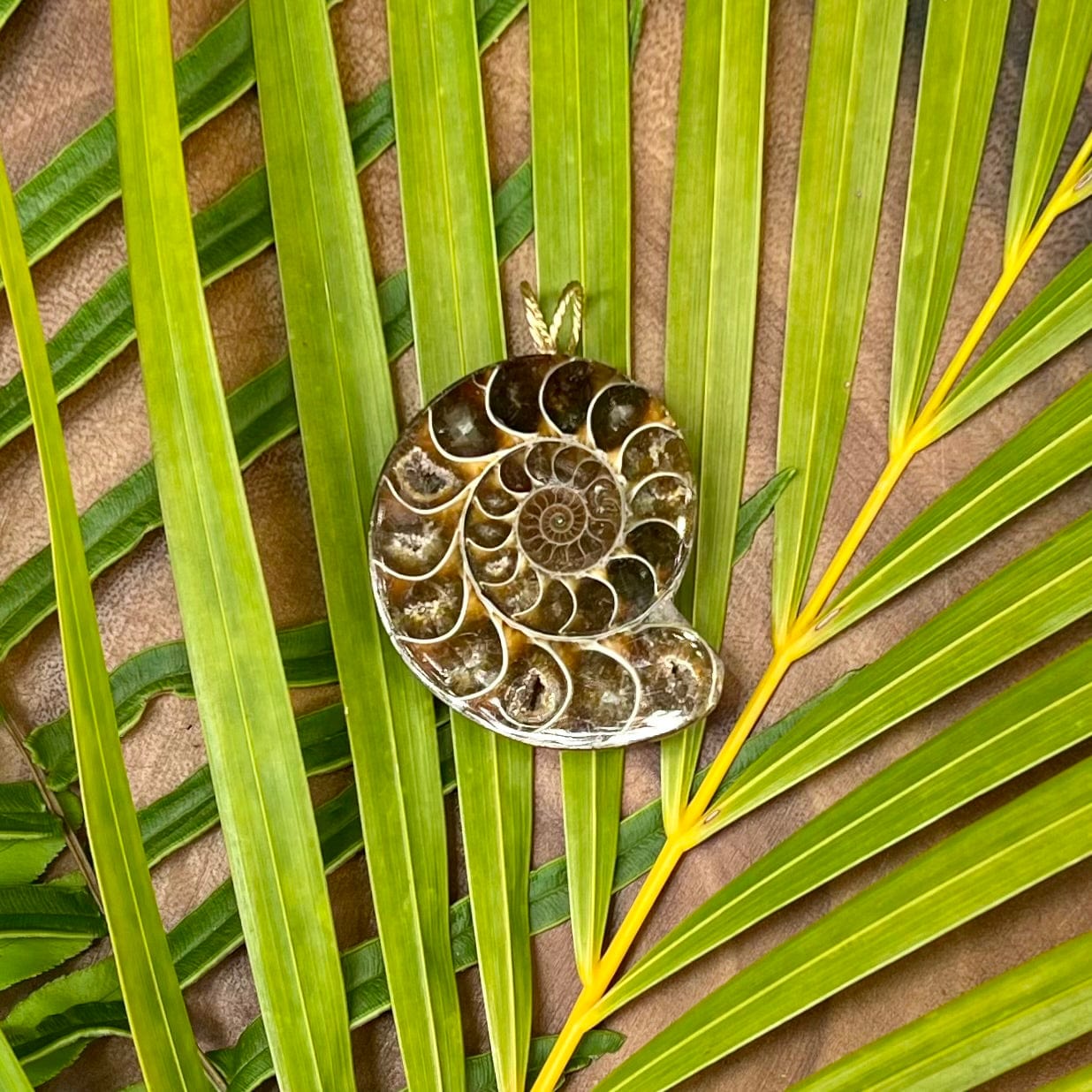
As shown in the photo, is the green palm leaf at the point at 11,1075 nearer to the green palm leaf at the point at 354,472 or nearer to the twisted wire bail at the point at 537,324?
the green palm leaf at the point at 354,472

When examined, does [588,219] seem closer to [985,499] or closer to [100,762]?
[985,499]

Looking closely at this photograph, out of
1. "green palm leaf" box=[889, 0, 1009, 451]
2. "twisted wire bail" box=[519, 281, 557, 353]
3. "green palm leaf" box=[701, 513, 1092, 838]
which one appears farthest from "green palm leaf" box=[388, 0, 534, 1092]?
"green palm leaf" box=[889, 0, 1009, 451]

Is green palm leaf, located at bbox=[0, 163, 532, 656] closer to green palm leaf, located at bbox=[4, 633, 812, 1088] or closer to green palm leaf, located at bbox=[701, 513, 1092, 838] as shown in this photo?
green palm leaf, located at bbox=[4, 633, 812, 1088]

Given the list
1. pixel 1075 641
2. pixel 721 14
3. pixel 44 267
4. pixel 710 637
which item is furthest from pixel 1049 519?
pixel 44 267

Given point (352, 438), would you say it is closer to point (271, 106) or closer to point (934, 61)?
point (271, 106)

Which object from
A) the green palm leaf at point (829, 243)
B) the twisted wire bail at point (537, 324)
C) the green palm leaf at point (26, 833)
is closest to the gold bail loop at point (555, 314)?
the twisted wire bail at point (537, 324)
